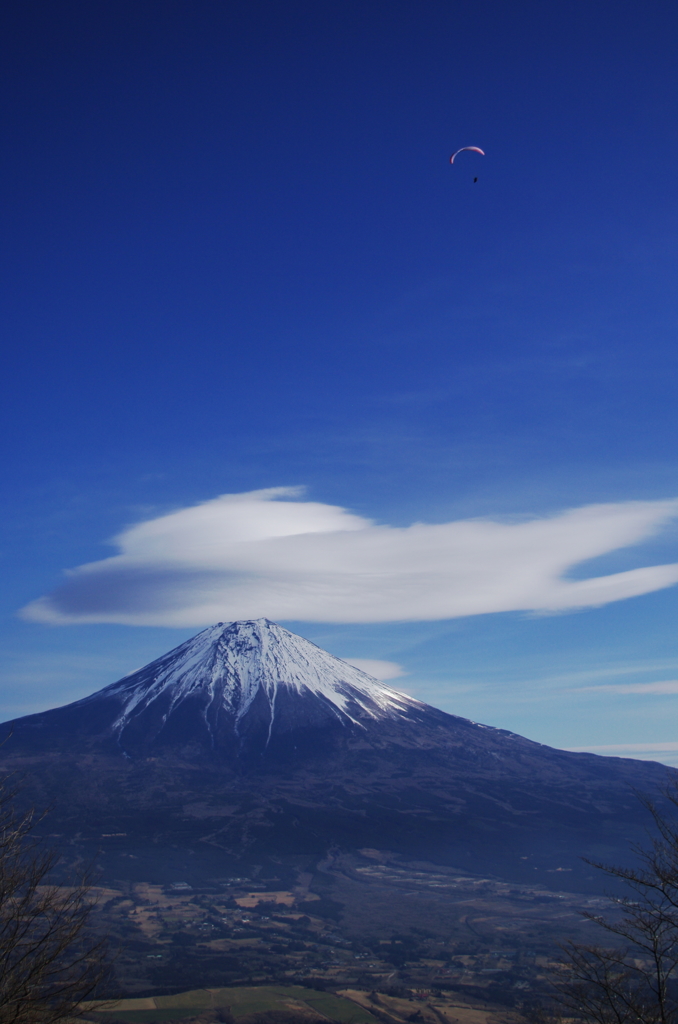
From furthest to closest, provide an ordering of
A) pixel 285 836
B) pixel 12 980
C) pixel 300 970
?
pixel 285 836 → pixel 300 970 → pixel 12 980

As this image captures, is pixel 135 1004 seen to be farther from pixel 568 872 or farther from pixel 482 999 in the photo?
pixel 568 872

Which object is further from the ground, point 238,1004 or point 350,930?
point 238,1004

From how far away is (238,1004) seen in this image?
7831 cm

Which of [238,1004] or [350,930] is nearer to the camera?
[238,1004]

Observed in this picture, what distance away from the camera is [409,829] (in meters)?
186

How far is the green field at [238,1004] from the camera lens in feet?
242

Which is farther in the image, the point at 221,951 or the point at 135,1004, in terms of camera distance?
the point at 221,951

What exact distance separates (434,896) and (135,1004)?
267 ft

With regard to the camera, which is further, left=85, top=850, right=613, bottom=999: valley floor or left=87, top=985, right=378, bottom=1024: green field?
left=85, top=850, right=613, bottom=999: valley floor

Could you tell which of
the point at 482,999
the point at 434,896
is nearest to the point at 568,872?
the point at 434,896

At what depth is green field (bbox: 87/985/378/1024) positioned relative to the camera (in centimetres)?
7375

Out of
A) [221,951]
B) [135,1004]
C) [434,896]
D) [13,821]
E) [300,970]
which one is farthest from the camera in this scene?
[434,896]

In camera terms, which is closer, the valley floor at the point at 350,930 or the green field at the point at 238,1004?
the green field at the point at 238,1004

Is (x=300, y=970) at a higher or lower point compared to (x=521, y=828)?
lower
